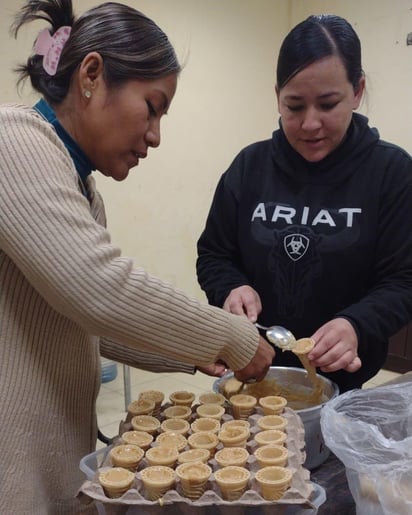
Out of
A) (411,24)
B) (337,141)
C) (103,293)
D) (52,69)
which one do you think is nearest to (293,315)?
(337,141)

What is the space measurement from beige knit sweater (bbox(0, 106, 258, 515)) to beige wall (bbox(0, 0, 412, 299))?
2317 mm

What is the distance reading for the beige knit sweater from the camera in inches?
28.0

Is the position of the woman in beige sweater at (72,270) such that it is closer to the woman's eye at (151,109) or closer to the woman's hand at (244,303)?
the woman's eye at (151,109)

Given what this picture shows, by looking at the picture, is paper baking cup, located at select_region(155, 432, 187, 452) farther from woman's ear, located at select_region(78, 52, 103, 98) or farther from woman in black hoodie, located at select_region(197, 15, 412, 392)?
woman's ear, located at select_region(78, 52, 103, 98)

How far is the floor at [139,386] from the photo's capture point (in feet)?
9.23

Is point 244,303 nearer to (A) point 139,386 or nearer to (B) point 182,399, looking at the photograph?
(B) point 182,399

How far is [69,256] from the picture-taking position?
71 centimetres

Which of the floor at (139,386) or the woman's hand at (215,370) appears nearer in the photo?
the woman's hand at (215,370)

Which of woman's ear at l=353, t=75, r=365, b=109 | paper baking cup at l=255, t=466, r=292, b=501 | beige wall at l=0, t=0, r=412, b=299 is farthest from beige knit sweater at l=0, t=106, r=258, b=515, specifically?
beige wall at l=0, t=0, r=412, b=299

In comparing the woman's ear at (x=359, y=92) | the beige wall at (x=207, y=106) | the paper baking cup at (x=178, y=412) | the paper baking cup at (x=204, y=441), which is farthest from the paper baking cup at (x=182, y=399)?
the beige wall at (x=207, y=106)

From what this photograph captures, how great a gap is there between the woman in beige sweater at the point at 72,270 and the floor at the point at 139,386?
6.16ft

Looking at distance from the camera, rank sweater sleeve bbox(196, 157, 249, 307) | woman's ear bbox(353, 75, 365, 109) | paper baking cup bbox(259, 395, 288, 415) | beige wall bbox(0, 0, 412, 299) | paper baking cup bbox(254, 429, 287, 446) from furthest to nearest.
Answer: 1. beige wall bbox(0, 0, 412, 299)
2. sweater sleeve bbox(196, 157, 249, 307)
3. woman's ear bbox(353, 75, 365, 109)
4. paper baking cup bbox(259, 395, 288, 415)
5. paper baking cup bbox(254, 429, 287, 446)

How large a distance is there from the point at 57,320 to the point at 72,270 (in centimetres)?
18

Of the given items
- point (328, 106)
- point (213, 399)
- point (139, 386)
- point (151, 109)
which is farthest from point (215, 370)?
point (139, 386)
